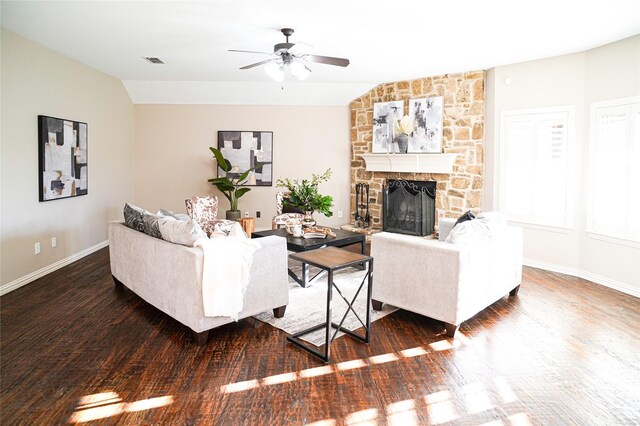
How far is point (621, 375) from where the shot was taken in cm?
284

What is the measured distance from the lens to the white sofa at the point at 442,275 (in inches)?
132

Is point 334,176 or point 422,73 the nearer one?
point 422,73

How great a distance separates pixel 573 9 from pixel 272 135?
198 inches

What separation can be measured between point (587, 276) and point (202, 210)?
198 inches

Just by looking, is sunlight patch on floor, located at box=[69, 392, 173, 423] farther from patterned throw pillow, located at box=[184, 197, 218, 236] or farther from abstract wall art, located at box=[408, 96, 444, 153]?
abstract wall art, located at box=[408, 96, 444, 153]

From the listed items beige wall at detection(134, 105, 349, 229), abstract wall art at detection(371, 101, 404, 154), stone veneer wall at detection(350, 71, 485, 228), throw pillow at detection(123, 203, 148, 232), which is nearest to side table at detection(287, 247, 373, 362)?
throw pillow at detection(123, 203, 148, 232)

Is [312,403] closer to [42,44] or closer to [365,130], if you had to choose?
[42,44]

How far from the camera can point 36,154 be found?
4824 millimetres

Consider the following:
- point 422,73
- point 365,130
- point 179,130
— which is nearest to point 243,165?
point 179,130

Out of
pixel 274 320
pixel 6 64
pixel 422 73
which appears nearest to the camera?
pixel 274 320

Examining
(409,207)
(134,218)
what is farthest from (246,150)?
(134,218)

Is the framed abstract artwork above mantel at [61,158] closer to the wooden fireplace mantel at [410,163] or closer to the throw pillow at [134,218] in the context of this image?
the throw pillow at [134,218]

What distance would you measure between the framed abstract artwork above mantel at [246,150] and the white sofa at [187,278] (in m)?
3.80

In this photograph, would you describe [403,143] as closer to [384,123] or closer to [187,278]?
[384,123]
